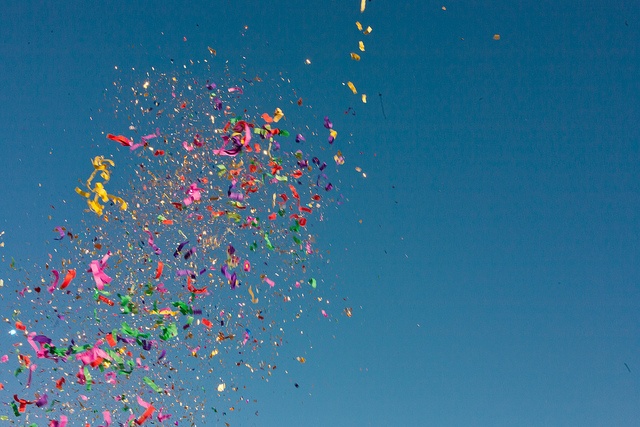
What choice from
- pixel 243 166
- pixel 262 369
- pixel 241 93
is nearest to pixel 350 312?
pixel 262 369

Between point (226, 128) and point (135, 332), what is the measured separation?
3.07 m

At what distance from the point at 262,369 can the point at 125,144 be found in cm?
367

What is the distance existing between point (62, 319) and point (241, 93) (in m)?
4.01

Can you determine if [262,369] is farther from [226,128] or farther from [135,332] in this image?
[226,128]

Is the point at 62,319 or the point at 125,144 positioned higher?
the point at 125,144

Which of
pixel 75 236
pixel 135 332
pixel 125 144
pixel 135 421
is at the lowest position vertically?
pixel 135 421

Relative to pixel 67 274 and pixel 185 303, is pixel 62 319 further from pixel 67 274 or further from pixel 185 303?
pixel 185 303

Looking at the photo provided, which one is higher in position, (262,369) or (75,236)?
(75,236)

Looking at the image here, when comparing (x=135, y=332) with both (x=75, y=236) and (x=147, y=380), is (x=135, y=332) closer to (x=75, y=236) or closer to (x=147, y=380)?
(x=147, y=380)

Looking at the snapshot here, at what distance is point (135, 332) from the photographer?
45.5 ft

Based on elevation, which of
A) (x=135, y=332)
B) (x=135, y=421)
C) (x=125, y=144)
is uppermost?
(x=125, y=144)

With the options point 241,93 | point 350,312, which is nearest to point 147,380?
point 350,312

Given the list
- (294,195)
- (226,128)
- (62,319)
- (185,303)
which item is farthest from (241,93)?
(62,319)

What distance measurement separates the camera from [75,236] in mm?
14328
